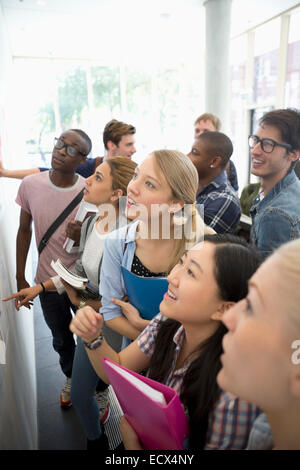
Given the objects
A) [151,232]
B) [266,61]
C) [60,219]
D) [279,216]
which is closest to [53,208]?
[60,219]

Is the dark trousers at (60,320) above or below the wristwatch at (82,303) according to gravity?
below

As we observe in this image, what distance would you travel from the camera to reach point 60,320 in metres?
2.21

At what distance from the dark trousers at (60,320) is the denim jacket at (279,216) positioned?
4.35 ft

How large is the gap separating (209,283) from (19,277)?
1.55 meters

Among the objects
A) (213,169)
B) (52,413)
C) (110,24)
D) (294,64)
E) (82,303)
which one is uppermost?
(110,24)

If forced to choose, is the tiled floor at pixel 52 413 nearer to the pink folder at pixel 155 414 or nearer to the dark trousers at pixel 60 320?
the dark trousers at pixel 60 320

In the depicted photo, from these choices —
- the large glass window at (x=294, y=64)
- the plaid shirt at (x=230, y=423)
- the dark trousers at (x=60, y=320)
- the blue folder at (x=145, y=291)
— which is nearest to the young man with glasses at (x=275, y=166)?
the blue folder at (x=145, y=291)

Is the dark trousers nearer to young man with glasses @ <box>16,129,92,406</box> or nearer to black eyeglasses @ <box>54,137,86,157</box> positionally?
young man with glasses @ <box>16,129,92,406</box>

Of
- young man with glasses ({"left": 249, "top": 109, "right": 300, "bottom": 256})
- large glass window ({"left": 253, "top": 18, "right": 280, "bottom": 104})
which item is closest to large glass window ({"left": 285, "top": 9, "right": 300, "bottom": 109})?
large glass window ({"left": 253, "top": 18, "right": 280, "bottom": 104})

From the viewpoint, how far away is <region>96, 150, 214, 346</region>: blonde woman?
4.78ft

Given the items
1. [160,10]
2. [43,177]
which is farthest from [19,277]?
[160,10]

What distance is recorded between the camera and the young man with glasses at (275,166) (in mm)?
1696

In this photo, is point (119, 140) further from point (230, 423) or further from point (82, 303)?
point (230, 423)

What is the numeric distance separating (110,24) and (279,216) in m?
7.40
